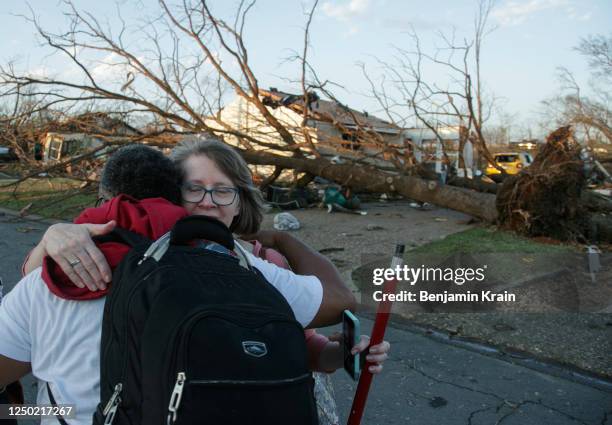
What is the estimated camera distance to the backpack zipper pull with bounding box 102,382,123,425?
1.10 meters

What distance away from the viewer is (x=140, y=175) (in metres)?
1.47

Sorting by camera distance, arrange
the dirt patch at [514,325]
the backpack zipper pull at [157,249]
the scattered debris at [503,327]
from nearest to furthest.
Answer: the backpack zipper pull at [157,249] → the dirt patch at [514,325] → the scattered debris at [503,327]

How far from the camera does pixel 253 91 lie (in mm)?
9891

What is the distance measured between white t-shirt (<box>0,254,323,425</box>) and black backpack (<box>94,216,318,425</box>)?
0.09 m

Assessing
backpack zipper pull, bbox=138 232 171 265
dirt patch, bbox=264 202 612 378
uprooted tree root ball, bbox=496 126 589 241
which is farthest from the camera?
uprooted tree root ball, bbox=496 126 589 241

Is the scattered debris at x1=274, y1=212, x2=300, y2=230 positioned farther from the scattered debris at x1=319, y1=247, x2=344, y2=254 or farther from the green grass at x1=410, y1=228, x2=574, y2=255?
the green grass at x1=410, y1=228, x2=574, y2=255

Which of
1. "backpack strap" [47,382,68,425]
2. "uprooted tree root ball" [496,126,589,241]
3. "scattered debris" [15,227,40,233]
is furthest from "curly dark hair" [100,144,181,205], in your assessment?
"scattered debris" [15,227,40,233]

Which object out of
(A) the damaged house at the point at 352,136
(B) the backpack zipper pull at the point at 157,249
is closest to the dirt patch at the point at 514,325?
(A) the damaged house at the point at 352,136

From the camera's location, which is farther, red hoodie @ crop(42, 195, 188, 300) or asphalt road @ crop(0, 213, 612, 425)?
asphalt road @ crop(0, 213, 612, 425)

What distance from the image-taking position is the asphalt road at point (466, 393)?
3.32 meters

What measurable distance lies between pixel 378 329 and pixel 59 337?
32.1 inches

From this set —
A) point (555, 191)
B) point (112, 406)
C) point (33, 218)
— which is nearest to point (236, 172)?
point (112, 406)

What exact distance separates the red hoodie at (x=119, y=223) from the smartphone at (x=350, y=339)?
0.53 meters

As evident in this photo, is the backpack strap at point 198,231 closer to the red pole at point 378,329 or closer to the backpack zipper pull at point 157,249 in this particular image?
the backpack zipper pull at point 157,249
